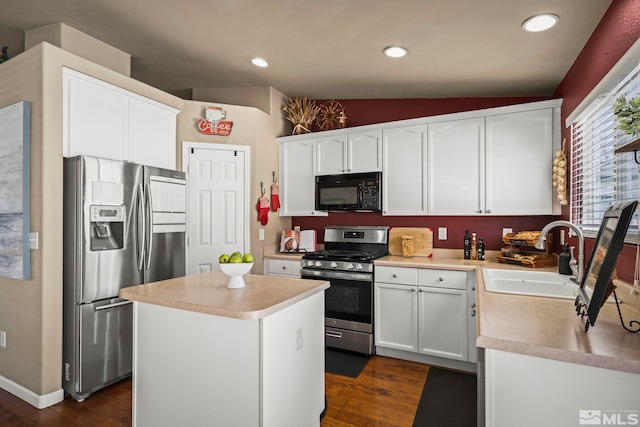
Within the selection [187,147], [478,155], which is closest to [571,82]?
[478,155]

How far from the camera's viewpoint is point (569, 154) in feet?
8.95

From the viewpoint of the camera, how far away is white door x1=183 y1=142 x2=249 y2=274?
365 centimetres

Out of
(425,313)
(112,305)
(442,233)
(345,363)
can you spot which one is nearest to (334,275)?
(345,363)

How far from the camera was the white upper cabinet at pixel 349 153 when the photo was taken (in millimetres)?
3695

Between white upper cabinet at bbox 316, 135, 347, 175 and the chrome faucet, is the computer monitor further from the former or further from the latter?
white upper cabinet at bbox 316, 135, 347, 175

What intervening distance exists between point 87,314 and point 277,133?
2685mm

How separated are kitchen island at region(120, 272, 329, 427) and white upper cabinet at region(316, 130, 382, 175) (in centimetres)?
197

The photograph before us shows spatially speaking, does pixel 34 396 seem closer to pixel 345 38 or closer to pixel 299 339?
pixel 299 339

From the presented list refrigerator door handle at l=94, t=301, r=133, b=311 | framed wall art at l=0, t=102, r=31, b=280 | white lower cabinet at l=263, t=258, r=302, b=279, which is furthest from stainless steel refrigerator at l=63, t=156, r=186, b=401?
white lower cabinet at l=263, t=258, r=302, b=279

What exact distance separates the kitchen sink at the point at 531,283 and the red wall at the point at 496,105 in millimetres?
303

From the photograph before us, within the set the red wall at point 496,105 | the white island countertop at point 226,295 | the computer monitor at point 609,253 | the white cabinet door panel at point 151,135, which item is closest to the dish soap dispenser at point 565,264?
the red wall at point 496,105

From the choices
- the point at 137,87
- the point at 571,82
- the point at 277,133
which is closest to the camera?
the point at 571,82

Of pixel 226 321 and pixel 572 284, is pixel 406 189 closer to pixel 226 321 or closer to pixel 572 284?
pixel 572 284

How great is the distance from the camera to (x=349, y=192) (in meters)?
3.81
